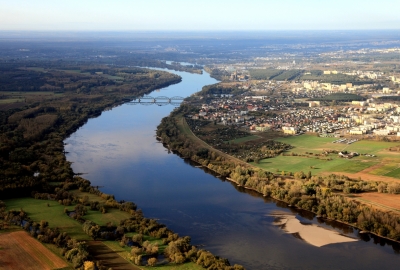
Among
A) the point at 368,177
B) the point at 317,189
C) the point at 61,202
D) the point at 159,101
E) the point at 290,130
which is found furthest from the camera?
the point at 159,101

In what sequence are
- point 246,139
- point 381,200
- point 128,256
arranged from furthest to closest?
point 246,139 → point 381,200 → point 128,256

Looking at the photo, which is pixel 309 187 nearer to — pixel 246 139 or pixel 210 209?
pixel 210 209

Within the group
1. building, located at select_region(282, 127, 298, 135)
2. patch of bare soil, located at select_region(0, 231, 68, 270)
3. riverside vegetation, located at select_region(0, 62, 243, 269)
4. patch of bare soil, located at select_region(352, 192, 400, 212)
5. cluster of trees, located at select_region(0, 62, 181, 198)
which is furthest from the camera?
building, located at select_region(282, 127, 298, 135)

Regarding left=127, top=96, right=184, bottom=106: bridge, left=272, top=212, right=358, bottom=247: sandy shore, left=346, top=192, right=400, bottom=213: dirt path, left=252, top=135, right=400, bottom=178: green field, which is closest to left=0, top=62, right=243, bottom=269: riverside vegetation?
left=272, top=212, right=358, bottom=247: sandy shore

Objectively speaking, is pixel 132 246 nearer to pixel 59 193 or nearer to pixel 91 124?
pixel 59 193

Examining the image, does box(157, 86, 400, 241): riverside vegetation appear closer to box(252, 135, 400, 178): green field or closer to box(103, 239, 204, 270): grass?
box(252, 135, 400, 178): green field

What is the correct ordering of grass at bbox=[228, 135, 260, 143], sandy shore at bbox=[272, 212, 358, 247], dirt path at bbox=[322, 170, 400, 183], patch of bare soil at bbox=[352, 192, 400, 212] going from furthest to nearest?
1. grass at bbox=[228, 135, 260, 143]
2. dirt path at bbox=[322, 170, 400, 183]
3. patch of bare soil at bbox=[352, 192, 400, 212]
4. sandy shore at bbox=[272, 212, 358, 247]

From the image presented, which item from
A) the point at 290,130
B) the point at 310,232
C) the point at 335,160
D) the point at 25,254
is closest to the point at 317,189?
the point at 310,232

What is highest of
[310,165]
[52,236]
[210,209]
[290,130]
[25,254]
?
[290,130]
